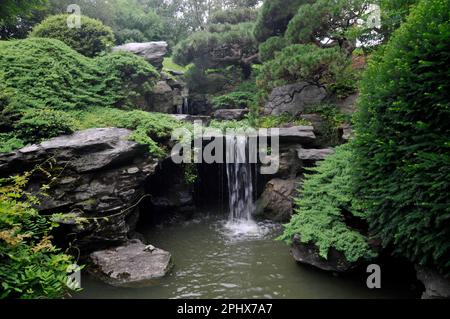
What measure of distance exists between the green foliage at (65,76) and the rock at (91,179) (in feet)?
6.90

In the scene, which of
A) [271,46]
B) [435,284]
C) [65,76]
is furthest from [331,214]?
[65,76]

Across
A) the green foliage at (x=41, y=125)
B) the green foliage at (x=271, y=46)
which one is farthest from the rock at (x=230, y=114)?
the green foliage at (x=41, y=125)

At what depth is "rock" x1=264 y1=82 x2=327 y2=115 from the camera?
45.5 feet

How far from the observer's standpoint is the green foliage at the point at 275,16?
15.3 m

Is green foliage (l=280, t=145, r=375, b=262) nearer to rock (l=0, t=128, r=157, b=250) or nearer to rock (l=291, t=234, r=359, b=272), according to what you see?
rock (l=291, t=234, r=359, b=272)

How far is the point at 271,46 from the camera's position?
47.7ft

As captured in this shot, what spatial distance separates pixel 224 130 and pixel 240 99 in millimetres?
5376

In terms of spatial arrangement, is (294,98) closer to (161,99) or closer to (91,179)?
(161,99)

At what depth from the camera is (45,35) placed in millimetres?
14141

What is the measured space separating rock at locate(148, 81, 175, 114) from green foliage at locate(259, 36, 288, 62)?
487cm

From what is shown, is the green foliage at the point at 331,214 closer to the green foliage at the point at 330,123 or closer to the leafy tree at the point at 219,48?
the green foliage at the point at 330,123

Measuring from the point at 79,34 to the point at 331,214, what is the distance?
13375 millimetres
